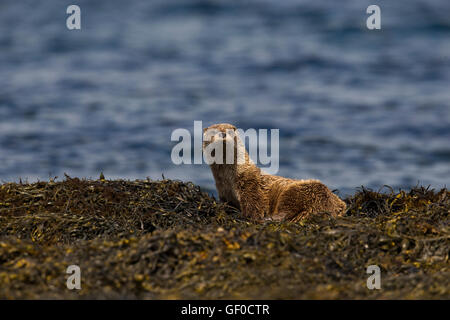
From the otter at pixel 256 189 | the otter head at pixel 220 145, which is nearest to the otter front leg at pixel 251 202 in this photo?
the otter at pixel 256 189

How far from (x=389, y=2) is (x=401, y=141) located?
51.4 ft

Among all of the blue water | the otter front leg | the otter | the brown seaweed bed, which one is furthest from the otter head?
the blue water

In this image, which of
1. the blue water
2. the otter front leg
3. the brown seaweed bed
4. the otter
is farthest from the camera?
the blue water

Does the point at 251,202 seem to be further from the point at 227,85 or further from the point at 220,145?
the point at 227,85

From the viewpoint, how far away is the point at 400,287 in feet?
17.1

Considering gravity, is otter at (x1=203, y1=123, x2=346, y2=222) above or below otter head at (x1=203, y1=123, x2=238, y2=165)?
below

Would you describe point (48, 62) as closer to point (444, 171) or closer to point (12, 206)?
point (444, 171)

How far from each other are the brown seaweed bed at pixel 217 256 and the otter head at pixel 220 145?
1.17 m

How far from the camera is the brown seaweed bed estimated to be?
508 cm

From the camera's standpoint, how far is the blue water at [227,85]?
16.5 m

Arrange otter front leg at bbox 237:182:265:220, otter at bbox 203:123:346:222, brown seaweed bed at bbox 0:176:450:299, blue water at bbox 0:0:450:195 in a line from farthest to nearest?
blue water at bbox 0:0:450:195 → otter front leg at bbox 237:182:265:220 → otter at bbox 203:123:346:222 → brown seaweed bed at bbox 0:176:450:299

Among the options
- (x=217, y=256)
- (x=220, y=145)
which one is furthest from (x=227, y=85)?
(x=217, y=256)

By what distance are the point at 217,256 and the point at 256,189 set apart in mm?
2800

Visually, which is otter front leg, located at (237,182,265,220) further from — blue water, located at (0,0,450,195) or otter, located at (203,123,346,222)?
blue water, located at (0,0,450,195)
